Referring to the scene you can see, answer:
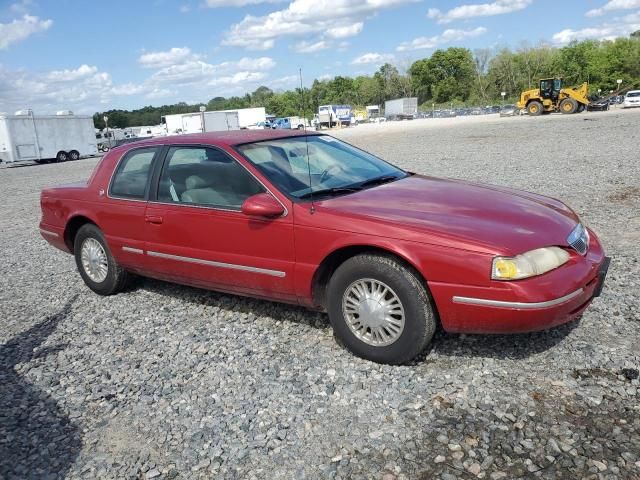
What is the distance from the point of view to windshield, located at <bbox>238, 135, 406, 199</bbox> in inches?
168

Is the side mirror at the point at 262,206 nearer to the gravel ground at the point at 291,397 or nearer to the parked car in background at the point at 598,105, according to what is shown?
the gravel ground at the point at 291,397

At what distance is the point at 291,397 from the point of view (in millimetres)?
3467

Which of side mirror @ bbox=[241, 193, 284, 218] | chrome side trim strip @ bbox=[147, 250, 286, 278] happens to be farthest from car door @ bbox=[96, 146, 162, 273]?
side mirror @ bbox=[241, 193, 284, 218]

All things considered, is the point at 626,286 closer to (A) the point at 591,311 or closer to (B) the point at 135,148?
(A) the point at 591,311

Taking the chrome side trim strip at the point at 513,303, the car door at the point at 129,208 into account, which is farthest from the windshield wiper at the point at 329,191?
the car door at the point at 129,208

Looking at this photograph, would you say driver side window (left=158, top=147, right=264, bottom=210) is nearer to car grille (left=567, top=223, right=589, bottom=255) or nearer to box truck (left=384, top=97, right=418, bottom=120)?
car grille (left=567, top=223, right=589, bottom=255)

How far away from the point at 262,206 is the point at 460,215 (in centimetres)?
136

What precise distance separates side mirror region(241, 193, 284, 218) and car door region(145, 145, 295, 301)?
0.06 meters

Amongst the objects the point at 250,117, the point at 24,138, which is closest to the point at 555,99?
the point at 250,117

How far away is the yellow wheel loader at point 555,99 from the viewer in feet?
140

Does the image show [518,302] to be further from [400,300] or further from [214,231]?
[214,231]

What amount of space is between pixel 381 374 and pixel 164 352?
67.2 inches

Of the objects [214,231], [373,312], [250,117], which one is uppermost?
[250,117]

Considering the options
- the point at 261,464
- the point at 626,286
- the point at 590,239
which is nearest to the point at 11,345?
the point at 261,464
